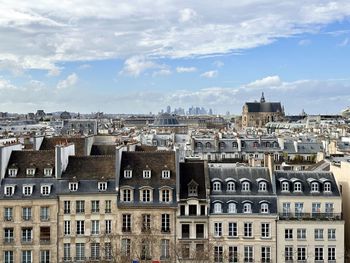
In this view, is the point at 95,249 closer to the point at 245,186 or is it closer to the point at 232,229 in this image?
the point at 232,229

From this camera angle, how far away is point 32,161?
57531 millimetres

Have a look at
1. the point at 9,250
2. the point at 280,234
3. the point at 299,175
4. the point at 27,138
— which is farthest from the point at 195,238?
the point at 27,138

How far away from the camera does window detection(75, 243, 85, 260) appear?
54219 mm

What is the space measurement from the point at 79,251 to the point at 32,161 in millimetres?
9898

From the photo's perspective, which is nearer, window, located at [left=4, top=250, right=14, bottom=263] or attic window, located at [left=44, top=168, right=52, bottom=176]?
window, located at [left=4, top=250, right=14, bottom=263]

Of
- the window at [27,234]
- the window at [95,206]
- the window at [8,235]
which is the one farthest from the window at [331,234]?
the window at [8,235]

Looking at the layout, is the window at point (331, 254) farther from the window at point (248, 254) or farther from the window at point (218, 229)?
the window at point (218, 229)

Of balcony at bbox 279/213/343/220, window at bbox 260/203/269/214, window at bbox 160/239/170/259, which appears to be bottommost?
window at bbox 160/239/170/259

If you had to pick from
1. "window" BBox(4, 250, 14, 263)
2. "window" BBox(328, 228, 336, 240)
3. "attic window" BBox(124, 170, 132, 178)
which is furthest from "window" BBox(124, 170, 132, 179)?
"window" BBox(328, 228, 336, 240)

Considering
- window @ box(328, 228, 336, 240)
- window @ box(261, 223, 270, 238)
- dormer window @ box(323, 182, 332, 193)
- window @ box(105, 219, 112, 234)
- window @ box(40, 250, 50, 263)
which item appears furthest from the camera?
dormer window @ box(323, 182, 332, 193)

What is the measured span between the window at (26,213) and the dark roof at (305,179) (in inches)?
887

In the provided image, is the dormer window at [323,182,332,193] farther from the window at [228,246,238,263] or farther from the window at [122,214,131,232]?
the window at [122,214,131,232]

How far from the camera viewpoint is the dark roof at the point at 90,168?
5635 cm

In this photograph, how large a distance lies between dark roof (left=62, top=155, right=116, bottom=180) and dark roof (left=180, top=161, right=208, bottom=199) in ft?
21.4
